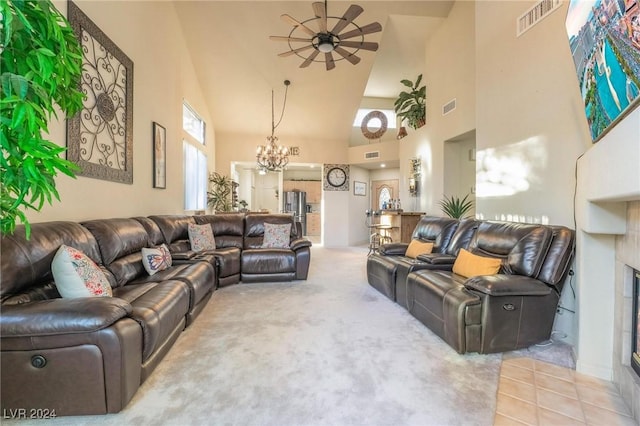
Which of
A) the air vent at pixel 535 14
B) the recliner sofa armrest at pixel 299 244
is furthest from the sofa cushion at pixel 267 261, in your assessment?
the air vent at pixel 535 14

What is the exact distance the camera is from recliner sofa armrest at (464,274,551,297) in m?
2.15

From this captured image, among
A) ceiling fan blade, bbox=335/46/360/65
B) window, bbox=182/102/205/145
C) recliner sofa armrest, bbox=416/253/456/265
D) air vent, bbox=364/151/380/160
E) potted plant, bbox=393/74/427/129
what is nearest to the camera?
recliner sofa armrest, bbox=416/253/456/265

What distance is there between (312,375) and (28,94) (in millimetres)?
2022

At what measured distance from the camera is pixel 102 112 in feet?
9.59

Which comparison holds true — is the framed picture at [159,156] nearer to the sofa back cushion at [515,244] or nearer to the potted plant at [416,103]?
the sofa back cushion at [515,244]

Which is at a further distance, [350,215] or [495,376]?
[350,215]

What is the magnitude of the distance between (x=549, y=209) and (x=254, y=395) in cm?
289

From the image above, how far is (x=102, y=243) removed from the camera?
245 cm

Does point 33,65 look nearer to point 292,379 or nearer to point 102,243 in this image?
point 102,243

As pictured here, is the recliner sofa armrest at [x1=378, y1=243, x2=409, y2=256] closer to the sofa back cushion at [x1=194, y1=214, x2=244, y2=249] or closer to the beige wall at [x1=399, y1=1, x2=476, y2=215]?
the beige wall at [x1=399, y1=1, x2=476, y2=215]

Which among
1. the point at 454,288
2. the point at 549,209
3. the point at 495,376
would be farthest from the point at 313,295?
the point at 549,209

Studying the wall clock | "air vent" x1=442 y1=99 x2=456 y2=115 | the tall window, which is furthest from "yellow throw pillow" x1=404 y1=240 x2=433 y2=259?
the wall clock

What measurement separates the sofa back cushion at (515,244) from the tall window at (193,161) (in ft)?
16.1

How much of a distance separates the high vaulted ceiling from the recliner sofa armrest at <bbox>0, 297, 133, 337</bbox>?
512cm
